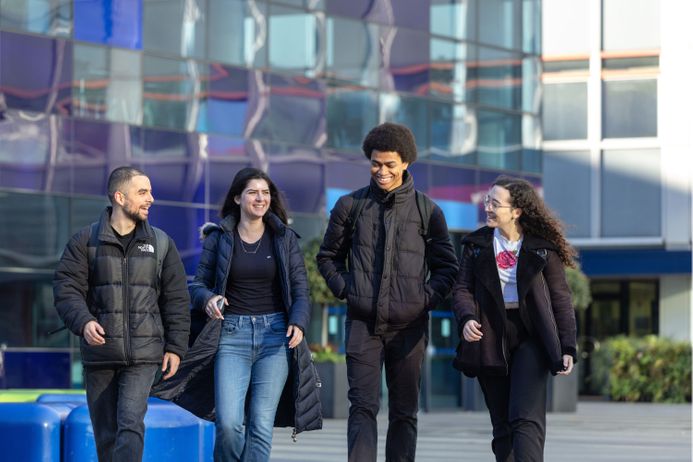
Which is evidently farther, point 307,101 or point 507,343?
point 307,101

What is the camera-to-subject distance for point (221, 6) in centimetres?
2459

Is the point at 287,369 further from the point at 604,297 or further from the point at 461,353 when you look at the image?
the point at 604,297

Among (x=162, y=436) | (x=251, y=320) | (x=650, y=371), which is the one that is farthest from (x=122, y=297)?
(x=650, y=371)

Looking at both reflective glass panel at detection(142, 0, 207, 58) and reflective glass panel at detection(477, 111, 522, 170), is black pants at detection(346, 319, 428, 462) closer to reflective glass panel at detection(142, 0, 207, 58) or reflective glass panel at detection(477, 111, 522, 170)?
reflective glass panel at detection(142, 0, 207, 58)

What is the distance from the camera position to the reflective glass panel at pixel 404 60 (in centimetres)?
2680

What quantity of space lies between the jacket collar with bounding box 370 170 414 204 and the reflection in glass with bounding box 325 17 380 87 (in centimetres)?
1726

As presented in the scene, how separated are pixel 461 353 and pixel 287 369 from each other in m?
1.00

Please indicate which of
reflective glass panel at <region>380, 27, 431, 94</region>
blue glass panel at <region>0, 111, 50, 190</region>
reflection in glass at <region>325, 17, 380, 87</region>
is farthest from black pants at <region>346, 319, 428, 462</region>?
reflective glass panel at <region>380, 27, 431, 94</region>

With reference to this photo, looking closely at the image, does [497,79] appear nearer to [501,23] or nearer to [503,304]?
[501,23]

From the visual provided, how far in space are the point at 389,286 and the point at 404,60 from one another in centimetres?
1879

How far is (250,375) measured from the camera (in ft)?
28.2

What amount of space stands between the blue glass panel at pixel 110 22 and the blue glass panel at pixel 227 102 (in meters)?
1.54

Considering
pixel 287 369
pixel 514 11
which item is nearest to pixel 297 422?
pixel 287 369

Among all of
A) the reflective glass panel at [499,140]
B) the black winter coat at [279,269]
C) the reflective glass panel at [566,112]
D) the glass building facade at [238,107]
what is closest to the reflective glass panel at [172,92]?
the glass building facade at [238,107]
